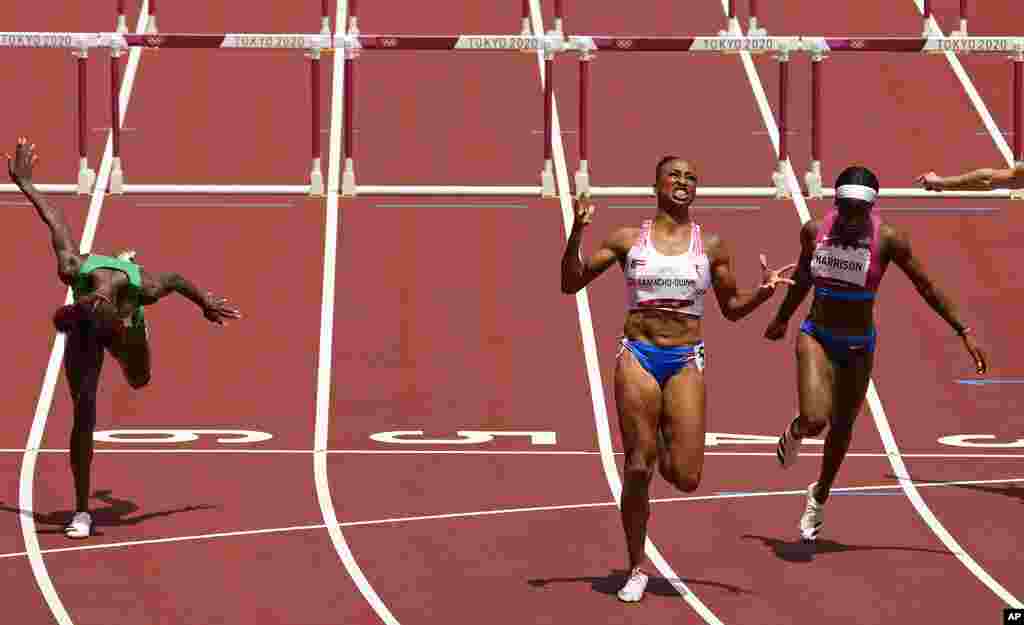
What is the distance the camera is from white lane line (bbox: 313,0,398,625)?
53.1 ft

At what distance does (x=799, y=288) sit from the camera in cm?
1723

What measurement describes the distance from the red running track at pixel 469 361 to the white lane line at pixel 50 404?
9cm

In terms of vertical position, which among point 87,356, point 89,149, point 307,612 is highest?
point 89,149

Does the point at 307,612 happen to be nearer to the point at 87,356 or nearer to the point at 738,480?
the point at 87,356

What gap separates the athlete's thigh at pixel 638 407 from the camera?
15484 mm

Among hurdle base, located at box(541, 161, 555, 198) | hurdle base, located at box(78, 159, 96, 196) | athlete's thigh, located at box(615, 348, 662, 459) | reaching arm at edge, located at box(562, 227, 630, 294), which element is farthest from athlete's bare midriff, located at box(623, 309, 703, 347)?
hurdle base, located at box(78, 159, 96, 196)

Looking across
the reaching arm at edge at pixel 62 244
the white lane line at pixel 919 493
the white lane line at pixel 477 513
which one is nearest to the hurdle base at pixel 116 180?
the white lane line at pixel 919 493

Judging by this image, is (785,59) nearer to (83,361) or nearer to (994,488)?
(994,488)

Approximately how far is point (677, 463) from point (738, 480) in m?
3.55

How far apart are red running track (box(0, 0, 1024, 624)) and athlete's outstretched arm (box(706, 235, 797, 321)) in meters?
1.70

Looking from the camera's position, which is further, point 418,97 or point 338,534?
point 418,97

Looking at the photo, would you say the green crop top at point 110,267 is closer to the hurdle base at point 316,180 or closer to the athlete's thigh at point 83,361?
the athlete's thigh at point 83,361

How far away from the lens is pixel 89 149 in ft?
87.0

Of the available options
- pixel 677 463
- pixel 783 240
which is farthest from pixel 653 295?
pixel 783 240
